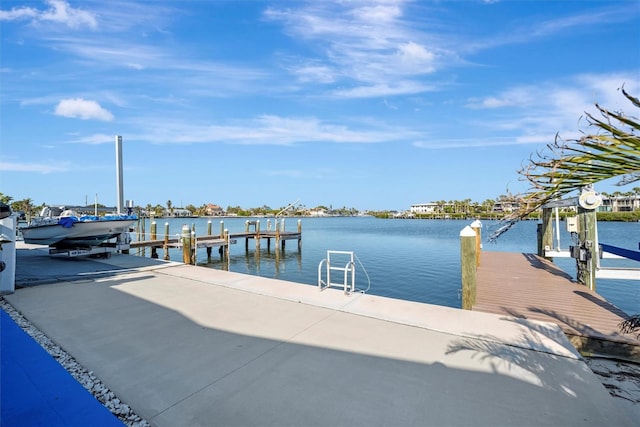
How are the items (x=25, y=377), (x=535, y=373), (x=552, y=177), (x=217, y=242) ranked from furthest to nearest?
1. (x=217, y=242)
2. (x=535, y=373)
3. (x=25, y=377)
4. (x=552, y=177)

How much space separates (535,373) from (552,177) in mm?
2625

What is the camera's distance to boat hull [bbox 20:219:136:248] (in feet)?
36.0

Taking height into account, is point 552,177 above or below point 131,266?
above

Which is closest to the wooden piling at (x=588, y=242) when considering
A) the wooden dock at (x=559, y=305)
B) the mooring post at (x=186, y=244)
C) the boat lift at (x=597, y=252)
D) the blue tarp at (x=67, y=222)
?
the boat lift at (x=597, y=252)

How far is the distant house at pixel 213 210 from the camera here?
134 metres

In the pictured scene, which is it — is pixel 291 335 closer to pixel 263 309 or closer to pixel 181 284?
pixel 263 309

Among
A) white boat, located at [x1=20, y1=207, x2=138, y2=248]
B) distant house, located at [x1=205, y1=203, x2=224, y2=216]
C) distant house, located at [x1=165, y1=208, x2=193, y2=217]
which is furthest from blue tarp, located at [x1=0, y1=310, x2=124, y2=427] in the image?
distant house, located at [x1=205, y1=203, x2=224, y2=216]

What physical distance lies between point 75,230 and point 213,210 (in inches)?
5387

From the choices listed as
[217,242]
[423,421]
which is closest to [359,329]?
[423,421]

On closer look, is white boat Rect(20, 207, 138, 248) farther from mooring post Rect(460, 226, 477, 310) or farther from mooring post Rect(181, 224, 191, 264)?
mooring post Rect(460, 226, 477, 310)

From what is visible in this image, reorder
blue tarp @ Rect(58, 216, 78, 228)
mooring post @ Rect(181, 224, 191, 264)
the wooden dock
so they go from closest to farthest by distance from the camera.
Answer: the wooden dock < blue tarp @ Rect(58, 216, 78, 228) < mooring post @ Rect(181, 224, 191, 264)

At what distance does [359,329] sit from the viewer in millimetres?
4688

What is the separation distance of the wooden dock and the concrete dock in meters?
0.77

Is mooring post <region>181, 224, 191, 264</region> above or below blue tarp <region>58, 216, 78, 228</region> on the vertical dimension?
below
